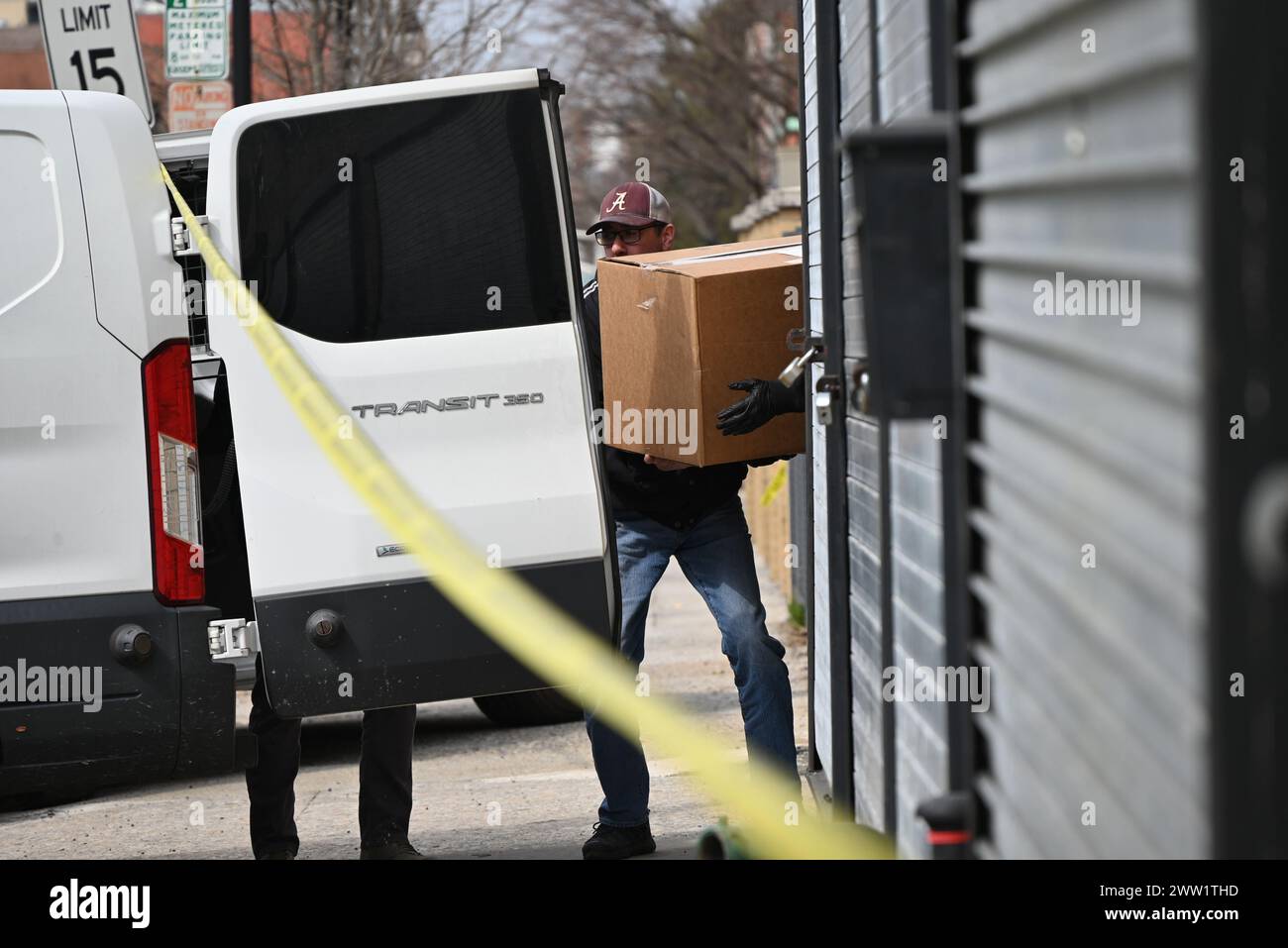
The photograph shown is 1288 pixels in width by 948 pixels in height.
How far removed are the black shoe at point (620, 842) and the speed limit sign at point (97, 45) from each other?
5.95 metres

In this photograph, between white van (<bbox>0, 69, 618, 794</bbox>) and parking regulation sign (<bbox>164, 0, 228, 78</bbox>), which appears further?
parking regulation sign (<bbox>164, 0, 228, 78</bbox>)

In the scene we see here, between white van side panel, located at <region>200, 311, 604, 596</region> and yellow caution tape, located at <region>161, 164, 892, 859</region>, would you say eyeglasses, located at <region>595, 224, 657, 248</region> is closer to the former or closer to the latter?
white van side panel, located at <region>200, 311, 604, 596</region>

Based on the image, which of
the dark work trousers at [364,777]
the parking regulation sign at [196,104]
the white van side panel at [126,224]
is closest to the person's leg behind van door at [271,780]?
the dark work trousers at [364,777]

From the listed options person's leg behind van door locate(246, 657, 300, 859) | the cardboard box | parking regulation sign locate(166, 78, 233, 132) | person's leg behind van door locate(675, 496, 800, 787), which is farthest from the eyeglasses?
parking regulation sign locate(166, 78, 233, 132)

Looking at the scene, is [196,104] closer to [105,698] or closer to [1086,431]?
[105,698]

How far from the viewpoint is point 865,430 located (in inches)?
166

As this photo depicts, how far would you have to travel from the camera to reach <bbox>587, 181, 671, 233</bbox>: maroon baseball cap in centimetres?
571

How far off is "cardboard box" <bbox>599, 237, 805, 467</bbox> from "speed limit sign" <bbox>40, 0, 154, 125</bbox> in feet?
17.7

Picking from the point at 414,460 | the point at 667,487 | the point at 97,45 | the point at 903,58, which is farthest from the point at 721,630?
the point at 97,45

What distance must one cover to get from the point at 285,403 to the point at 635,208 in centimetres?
162

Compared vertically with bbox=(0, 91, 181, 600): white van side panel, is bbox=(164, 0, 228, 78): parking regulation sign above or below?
above

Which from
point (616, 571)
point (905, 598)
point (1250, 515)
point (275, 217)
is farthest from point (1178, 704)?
point (275, 217)

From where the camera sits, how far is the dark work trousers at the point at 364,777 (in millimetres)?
5477

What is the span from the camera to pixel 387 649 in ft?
15.1
